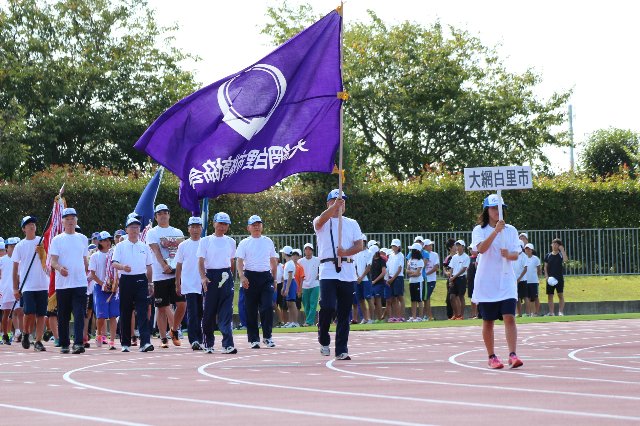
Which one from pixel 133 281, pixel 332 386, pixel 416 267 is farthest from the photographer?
pixel 416 267

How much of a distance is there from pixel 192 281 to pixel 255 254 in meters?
1.06

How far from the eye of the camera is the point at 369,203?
42.9m

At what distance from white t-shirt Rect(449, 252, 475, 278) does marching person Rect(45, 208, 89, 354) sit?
14670mm

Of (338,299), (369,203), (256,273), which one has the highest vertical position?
(369,203)

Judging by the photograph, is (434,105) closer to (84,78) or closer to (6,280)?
(84,78)

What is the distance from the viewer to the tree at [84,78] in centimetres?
5278

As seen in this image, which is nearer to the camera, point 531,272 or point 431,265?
point 531,272

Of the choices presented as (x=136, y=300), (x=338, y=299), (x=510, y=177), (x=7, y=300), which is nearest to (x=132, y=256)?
(x=136, y=300)

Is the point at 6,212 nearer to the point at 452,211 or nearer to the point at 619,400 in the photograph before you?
the point at 452,211

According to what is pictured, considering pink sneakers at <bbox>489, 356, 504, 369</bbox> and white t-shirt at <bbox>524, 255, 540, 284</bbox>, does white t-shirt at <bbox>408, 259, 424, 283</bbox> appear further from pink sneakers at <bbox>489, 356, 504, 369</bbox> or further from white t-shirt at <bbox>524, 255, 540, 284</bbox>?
pink sneakers at <bbox>489, 356, 504, 369</bbox>

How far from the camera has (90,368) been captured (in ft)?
55.7

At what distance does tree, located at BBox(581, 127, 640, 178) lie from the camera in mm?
76875

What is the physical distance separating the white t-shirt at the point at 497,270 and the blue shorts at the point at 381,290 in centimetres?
1680

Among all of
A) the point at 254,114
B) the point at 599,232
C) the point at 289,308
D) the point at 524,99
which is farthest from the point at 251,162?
the point at 524,99
